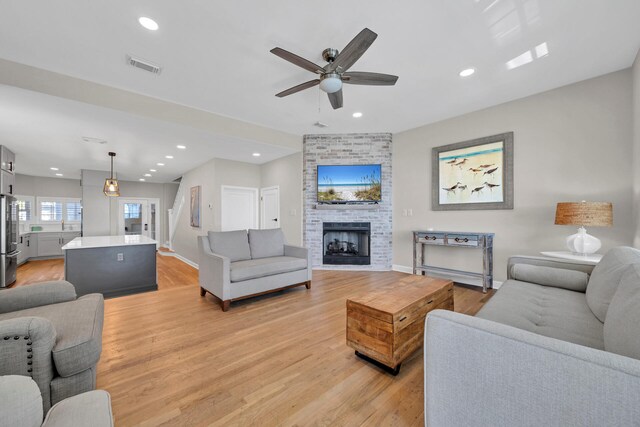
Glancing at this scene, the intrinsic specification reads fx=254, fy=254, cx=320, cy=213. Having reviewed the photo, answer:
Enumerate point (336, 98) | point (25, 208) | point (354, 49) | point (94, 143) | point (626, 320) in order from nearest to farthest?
point (626, 320), point (354, 49), point (336, 98), point (94, 143), point (25, 208)

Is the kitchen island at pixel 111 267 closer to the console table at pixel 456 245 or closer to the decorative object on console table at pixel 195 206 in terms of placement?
the decorative object on console table at pixel 195 206

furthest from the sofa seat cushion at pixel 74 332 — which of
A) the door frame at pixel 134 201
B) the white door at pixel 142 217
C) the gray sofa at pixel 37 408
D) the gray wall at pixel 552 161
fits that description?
the white door at pixel 142 217

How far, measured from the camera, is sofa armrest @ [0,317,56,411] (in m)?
1.07

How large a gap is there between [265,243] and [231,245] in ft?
1.70

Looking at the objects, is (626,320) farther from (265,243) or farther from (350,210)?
(350,210)

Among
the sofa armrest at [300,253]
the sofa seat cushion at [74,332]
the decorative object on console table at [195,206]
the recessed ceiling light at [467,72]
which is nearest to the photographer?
the sofa seat cushion at [74,332]

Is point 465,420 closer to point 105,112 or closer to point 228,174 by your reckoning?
point 105,112

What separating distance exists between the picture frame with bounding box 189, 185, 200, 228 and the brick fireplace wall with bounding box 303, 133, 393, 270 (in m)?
3.05

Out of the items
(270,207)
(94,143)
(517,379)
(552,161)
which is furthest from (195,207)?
(552,161)

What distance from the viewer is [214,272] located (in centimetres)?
319

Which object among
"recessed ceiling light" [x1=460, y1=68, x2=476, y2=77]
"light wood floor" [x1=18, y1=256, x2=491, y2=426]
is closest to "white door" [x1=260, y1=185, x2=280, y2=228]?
"light wood floor" [x1=18, y1=256, x2=491, y2=426]

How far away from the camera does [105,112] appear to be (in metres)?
3.24

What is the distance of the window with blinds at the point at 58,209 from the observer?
25.9ft

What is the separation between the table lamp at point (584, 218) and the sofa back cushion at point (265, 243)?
3.55 meters
